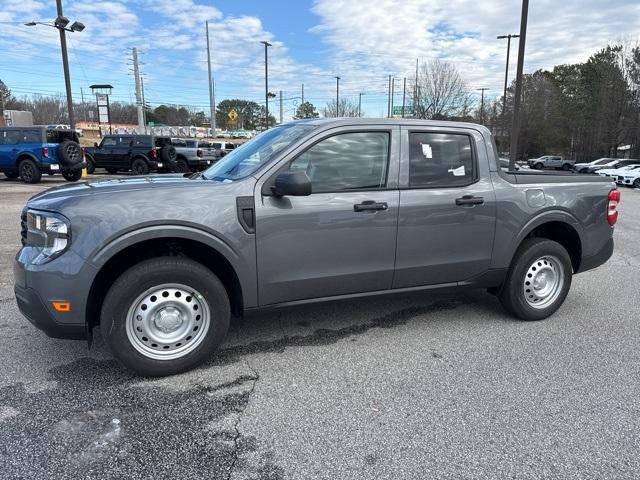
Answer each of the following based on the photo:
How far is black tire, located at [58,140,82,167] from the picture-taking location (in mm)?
16391

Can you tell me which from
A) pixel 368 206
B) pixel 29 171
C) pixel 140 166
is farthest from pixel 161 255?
pixel 140 166

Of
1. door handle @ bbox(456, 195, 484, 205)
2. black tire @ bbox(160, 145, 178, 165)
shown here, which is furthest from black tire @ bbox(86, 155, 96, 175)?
door handle @ bbox(456, 195, 484, 205)

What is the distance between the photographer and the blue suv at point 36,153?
651 inches

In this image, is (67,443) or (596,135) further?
(596,135)

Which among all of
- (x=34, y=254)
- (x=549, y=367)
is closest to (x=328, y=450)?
(x=549, y=367)

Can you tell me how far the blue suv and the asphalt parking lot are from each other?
549 inches

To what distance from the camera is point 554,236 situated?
15.5 ft

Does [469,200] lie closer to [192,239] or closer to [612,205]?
[612,205]

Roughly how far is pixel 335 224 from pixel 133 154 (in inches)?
819

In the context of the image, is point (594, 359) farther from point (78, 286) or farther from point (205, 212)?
point (78, 286)

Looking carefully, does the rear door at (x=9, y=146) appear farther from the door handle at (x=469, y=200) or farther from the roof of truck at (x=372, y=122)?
the door handle at (x=469, y=200)

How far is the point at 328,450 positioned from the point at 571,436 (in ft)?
4.51

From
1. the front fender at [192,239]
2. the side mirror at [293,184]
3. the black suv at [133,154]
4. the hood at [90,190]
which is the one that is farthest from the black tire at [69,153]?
the side mirror at [293,184]

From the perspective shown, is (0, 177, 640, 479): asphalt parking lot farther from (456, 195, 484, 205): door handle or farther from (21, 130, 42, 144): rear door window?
(21, 130, 42, 144): rear door window
